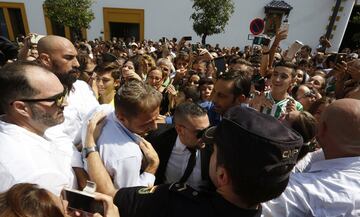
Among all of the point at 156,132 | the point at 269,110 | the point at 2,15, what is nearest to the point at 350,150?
the point at 156,132

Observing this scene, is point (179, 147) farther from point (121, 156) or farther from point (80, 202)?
point (80, 202)

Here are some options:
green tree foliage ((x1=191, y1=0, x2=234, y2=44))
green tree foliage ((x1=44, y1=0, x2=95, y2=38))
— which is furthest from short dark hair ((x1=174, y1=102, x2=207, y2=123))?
green tree foliage ((x1=44, y1=0, x2=95, y2=38))

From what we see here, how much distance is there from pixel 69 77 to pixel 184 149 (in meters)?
1.40

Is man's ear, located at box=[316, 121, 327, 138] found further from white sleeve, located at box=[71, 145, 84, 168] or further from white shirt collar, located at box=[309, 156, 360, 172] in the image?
white sleeve, located at box=[71, 145, 84, 168]

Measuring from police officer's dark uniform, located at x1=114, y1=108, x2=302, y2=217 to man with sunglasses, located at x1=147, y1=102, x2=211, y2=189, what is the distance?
0.61m

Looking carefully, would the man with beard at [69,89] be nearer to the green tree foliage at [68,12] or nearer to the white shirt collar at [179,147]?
the white shirt collar at [179,147]

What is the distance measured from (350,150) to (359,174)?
13 cm

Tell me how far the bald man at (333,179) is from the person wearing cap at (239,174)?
1.21 feet

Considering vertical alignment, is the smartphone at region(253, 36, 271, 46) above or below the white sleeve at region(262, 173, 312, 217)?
above

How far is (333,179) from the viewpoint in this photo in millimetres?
1352

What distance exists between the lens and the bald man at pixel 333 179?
4.27ft

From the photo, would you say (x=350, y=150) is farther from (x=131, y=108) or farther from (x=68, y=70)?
(x=68, y=70)

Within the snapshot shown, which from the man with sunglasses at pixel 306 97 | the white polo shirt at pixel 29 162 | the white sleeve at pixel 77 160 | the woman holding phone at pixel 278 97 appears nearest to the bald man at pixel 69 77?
the white sleeve at pixel 77 160

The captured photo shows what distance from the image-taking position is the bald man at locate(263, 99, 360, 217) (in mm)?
1301
